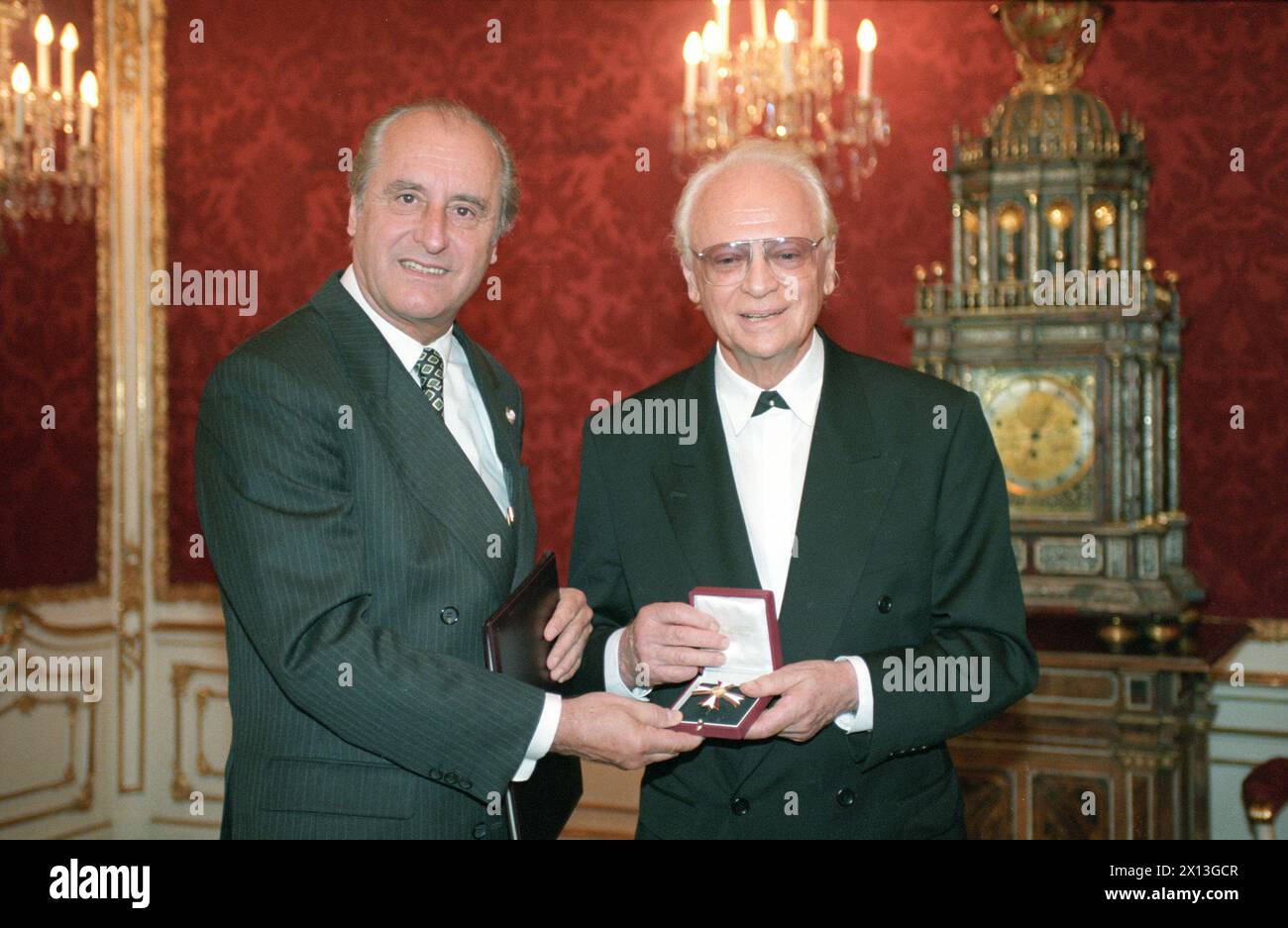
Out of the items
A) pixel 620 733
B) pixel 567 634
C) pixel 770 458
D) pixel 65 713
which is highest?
pixel 770 458

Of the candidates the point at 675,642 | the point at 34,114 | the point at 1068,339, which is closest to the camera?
the point at 675,642

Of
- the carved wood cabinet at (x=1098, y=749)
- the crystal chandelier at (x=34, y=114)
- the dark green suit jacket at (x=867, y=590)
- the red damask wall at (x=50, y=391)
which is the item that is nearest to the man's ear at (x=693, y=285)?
the dark green suit jacket at (x=867, y=590)

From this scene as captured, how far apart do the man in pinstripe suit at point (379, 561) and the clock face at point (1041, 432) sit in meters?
2.31

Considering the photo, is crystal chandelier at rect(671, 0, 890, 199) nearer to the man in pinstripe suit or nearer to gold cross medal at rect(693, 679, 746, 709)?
the man in pinstripe suit

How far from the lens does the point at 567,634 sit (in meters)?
2.03

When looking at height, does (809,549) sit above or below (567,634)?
above

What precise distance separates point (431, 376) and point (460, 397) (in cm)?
13

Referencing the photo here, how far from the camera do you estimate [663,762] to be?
6.60 ft

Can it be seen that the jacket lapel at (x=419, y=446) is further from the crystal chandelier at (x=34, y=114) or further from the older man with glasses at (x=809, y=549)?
the crystal chandelier at (x=34, y=114)

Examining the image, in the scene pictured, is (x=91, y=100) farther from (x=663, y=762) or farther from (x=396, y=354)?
(x=663, y=762)

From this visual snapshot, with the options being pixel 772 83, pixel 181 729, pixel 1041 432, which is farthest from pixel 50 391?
pixel 1041 432

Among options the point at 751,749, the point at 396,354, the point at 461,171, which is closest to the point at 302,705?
the point at 396,354

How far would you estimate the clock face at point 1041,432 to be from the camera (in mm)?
3826

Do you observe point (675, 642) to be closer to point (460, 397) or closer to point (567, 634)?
point (567, 634)
